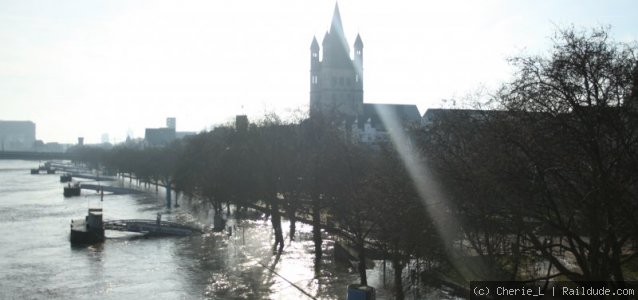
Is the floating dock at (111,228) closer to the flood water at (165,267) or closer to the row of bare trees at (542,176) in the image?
the flood water at (165,267)

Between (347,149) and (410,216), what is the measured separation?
19.9m

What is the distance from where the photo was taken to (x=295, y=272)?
134ft

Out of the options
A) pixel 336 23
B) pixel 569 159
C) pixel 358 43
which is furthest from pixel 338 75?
pixel 569 159

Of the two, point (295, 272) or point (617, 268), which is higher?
point (617, 268)

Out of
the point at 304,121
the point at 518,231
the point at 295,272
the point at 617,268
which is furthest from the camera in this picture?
the point at 304,121

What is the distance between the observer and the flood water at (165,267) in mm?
35656

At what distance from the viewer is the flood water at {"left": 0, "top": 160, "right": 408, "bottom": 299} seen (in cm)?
3566

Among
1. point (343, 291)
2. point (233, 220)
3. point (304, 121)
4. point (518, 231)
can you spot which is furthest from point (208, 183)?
point (518, 231)

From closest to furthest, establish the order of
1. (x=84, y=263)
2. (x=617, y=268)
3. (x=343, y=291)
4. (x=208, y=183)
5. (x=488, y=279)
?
(x=617, y=268)
(x=488, y=279)
(x=343, y=291)
(x=84, y=263)
(x=208, y=183)

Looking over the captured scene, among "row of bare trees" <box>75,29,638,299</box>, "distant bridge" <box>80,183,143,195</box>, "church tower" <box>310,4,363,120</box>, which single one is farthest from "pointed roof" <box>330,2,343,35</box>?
"row of bare trees" <box>75,29,638,299</box>

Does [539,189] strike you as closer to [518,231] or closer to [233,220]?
[518,231]

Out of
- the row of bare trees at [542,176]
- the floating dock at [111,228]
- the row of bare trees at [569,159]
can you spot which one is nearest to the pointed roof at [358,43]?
the floating dock at [111,228]

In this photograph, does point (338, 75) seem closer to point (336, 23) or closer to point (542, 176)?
point (336, 23)

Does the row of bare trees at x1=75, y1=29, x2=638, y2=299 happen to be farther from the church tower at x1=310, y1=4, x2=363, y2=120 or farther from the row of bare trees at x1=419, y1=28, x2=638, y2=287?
the church tower at x1=310, y1=4, x2=363, y2=120
